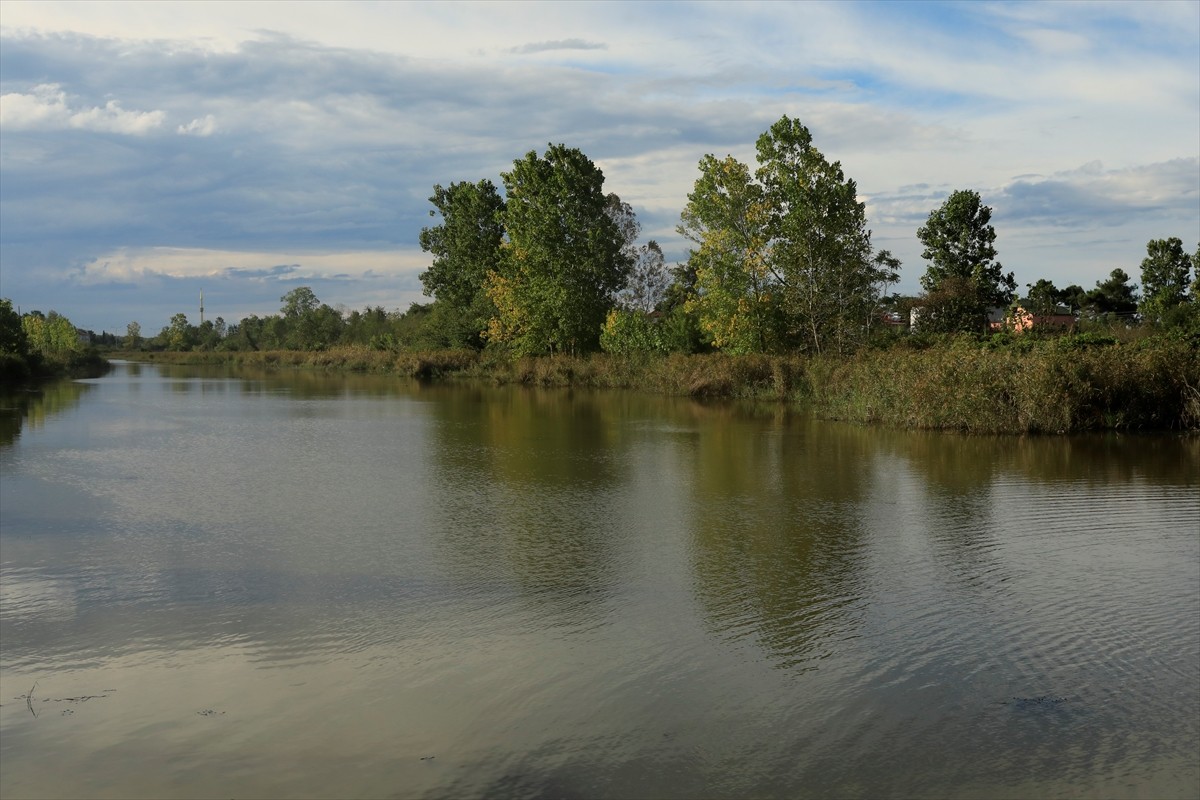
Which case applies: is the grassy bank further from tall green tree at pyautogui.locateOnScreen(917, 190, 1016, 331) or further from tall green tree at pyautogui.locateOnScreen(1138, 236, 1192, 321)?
tall green tree at pyautogui.locateOnScreen(1138, 236, 1192, 321)

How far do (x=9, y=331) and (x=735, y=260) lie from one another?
40.7m

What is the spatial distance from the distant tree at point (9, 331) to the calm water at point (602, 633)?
4201 centimetres

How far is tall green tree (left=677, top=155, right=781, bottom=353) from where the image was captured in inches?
1467

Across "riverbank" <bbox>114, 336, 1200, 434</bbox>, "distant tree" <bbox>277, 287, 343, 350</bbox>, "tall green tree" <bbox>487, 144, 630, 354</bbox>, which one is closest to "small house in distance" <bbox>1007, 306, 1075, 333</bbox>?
"riverbank" <bbox>114, 336, 1200, 434</bbox>

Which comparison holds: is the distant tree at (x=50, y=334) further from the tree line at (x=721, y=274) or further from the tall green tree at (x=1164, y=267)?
the tall green tree at (x=1164, y=267)

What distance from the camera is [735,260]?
37812mm

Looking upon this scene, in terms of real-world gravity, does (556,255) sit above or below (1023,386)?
above

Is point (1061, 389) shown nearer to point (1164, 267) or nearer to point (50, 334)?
point (1164, 267)

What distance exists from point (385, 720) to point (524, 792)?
4.36ft

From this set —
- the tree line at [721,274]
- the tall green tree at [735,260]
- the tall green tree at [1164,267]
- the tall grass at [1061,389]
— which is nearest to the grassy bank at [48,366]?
the tree line at [721,274]

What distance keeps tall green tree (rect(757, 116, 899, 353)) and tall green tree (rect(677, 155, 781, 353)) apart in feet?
2.16

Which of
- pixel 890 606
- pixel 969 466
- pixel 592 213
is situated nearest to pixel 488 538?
pixel 890 606

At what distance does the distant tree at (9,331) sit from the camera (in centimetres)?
5250

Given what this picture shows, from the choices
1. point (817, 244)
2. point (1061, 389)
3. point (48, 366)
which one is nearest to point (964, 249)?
point (817, 244)
